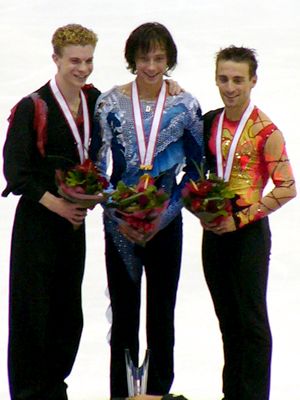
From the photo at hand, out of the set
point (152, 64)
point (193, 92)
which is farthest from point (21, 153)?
point (193, 92)

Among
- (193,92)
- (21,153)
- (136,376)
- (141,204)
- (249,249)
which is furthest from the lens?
(193,92)

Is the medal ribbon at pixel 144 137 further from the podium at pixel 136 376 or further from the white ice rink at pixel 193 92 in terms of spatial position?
the white ice rink at pixel 193 92

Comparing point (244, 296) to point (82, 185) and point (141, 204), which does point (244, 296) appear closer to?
point (141, 204)

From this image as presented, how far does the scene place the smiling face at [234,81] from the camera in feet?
21.7

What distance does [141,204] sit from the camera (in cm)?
640

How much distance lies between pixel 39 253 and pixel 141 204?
0.55 meters

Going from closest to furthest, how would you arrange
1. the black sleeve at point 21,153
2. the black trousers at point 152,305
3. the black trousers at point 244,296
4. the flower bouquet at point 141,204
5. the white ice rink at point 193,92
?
the flower bouquet at point 141,204
the black sleeve at point 21,153
the black trousers at point 244,296
the black trousers at point 152,305
the white ice rink at point 193,92

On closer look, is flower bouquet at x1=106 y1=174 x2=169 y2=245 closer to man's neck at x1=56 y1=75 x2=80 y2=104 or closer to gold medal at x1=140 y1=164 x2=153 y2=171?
gold medal at x1=140 y1=164 x2=153 y2=171

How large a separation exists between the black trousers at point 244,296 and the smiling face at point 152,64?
695 mm

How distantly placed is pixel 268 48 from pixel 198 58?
636 millimetres

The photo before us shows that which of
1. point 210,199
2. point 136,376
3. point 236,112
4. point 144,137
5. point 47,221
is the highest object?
point 236,112

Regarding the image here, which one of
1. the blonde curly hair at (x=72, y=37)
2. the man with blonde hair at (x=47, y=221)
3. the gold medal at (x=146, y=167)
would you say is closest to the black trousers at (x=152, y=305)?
the man with blonde hair at (x=47, y=221)

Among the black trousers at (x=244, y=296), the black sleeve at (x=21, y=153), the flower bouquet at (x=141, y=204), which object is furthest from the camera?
the black trousers at (x=244, y=296)

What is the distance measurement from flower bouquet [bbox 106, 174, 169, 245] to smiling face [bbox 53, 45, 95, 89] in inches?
19.0
